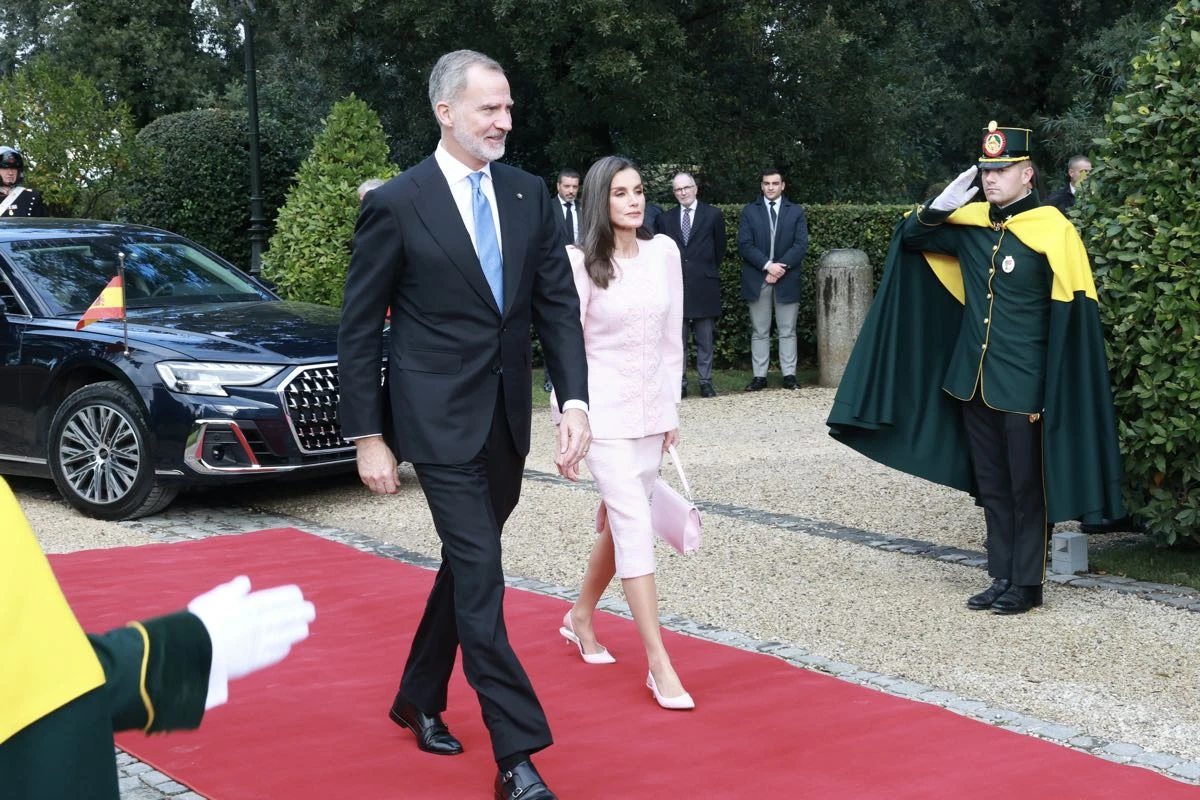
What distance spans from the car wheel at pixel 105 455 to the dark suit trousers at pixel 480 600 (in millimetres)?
4548

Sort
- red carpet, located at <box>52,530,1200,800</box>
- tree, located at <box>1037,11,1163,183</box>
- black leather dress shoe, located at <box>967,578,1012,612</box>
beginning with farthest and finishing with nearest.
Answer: tree, located at <box>1037,11,1163,183</box>, black leather dress shoe, located at <box>967,578,1012,612</box>, red carpet, located at <box>52,530,1200,800</box>

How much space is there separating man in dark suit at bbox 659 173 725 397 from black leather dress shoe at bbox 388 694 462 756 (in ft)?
32.8

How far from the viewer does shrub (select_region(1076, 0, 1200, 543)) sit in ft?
22.1

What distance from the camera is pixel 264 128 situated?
23828mm

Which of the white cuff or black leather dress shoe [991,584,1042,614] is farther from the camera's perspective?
black leather dress shoe [991,584,1042,614]

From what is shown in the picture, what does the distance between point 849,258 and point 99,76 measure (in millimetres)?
33754

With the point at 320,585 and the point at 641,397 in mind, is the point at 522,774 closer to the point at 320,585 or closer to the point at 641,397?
the point at 641,397

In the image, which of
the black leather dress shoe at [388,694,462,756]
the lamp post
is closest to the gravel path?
the black leather dress shoe at [388,694,462,756]

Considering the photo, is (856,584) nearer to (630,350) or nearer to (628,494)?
(628,494)

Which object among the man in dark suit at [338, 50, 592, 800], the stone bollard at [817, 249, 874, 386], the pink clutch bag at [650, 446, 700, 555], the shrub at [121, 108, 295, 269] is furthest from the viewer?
the shrub at [121, 108, 295, 269]

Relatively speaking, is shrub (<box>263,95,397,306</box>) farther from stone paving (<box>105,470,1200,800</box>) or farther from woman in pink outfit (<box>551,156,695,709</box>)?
woman in pink outfit (<box>551,156,695,709</box>)

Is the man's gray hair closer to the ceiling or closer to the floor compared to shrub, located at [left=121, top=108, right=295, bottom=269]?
closer to the floor

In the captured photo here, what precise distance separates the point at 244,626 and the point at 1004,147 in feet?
17.6

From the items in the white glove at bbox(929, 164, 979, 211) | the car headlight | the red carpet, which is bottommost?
the red carpet
